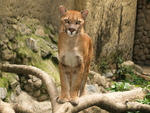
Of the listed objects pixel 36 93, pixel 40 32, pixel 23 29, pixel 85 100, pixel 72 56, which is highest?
pixel 72 56

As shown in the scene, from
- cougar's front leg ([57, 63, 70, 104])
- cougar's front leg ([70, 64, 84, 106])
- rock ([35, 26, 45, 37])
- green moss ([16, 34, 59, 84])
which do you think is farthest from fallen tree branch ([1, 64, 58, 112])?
rock ([35, 26, 45, 37])

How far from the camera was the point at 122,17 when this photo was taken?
31.5 feet

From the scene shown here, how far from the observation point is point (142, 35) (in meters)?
11.9

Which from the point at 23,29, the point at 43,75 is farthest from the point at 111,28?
the point at 43,75

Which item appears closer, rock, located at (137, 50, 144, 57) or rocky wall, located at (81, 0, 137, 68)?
rocky wall, located at (81, 0, 137, 68)

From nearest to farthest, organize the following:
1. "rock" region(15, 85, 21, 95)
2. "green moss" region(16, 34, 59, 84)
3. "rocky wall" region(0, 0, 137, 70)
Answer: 1. "rock" region(15, 85, 21, 95)
2. "green moss" region(16, 34, 59, 84)
3. "rocky wall" region(0, 0, 137, 70)

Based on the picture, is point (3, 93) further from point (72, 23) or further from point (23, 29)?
point (72, 23)

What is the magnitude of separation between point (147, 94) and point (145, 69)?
530cm

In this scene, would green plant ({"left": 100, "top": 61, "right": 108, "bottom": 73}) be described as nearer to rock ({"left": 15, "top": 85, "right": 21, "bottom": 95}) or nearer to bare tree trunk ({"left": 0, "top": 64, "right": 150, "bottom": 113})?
bare tree trunk ({"left": 0, "top": 64, "right": 150, "bottom": 113})

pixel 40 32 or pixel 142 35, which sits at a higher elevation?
pixel 40 32

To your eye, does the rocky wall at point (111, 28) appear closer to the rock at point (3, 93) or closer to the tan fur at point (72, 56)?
the rock at point (3, 93)

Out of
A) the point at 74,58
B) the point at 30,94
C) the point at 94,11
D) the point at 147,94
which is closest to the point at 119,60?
the point at 94,11

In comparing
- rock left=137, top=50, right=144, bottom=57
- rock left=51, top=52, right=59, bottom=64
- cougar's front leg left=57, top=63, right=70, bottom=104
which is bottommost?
rock left=137, top=50, right=144, bottom=57

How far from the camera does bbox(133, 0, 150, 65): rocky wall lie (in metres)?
11.8
